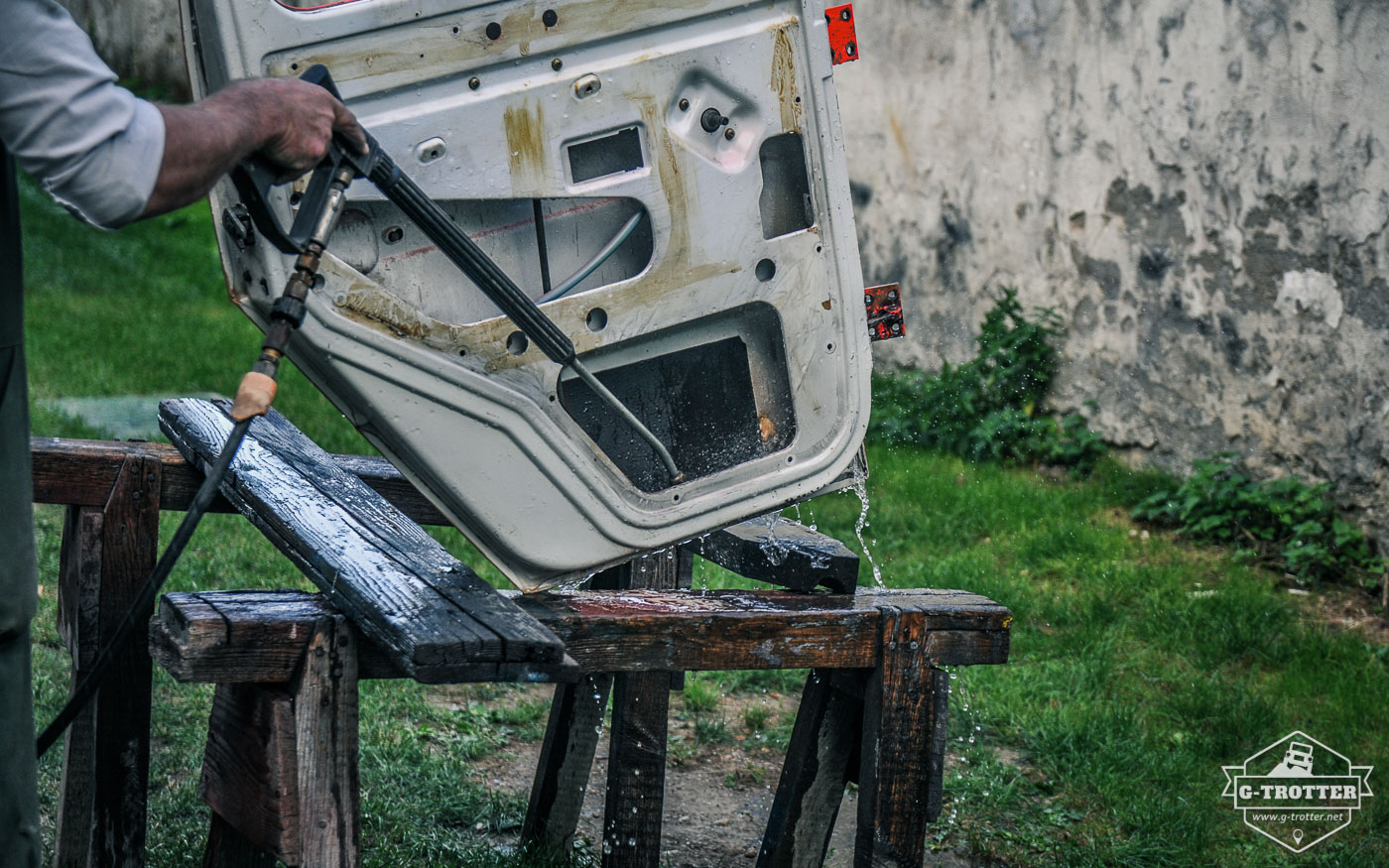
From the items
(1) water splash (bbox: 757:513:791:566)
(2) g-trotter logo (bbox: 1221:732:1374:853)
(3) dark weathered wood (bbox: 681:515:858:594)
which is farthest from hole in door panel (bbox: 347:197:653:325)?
(2) g-trotter logo (bbox: 1221:732:1374:853)

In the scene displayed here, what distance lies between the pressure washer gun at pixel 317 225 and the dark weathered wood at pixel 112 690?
103 centimetres

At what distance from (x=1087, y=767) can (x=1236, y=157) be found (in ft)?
8.64

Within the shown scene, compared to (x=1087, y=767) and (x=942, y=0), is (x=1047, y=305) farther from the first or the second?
(x=1087, y=767)

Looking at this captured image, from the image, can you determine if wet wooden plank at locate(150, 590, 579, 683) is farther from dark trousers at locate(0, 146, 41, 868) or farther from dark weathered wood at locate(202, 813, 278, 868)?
dark weathered wood at locate(202, 813, 278, 868)

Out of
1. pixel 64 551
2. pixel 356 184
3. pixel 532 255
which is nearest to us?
pixel 356 184

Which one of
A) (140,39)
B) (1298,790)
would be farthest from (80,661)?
(140,39)

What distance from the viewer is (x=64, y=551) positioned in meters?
2.93

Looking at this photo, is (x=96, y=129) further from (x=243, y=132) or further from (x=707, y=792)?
(x=707, y=792)

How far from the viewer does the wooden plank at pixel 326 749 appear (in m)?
1.95

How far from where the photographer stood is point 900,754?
2.44m

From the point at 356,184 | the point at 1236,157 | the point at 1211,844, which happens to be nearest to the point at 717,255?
the point at 356,184

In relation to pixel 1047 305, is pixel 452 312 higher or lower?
higher

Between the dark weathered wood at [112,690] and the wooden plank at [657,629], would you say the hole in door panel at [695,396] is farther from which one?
the dark weathered wood at [112,690]

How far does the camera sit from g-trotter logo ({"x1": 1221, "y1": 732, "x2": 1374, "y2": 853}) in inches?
137
